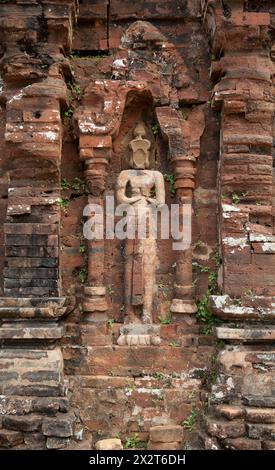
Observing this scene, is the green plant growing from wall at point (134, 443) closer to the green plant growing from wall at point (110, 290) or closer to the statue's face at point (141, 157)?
the green plant growing from wall at point (110, 290)

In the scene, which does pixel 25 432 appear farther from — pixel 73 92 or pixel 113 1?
pixel 113 1

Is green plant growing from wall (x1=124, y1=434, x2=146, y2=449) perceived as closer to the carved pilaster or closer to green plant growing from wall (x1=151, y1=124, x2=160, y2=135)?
the carved pilaster

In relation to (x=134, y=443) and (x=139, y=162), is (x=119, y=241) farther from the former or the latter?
(x=134, y=443)

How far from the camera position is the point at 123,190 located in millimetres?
7039

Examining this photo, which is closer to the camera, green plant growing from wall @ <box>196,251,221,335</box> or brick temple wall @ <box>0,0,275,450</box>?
brick temple wall @ <box>0,0,275,450</box>

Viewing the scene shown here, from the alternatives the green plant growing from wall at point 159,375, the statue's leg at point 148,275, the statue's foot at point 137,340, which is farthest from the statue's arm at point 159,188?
the green plant growing from wall at point 159,375

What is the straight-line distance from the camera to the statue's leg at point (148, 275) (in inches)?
270

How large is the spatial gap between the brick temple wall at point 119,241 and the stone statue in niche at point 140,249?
5.5 inches

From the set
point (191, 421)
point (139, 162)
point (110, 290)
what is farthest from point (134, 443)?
point (139, 162)

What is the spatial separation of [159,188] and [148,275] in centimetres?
111

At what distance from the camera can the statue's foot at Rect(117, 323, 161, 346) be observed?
6770 mm

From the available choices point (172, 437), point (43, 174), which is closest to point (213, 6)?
point (43, 174)

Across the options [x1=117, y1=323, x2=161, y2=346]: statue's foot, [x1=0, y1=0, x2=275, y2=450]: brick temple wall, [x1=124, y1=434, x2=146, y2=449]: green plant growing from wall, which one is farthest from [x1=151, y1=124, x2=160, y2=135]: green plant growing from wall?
[x1=124, y1=434, x2=146, y2=449]: green plant growing from wall

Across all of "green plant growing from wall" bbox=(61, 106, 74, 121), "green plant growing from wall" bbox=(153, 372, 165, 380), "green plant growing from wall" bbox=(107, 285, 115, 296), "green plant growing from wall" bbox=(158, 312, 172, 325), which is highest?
"green plant growing from wall" bbox=(61, 106, 74, 121)
